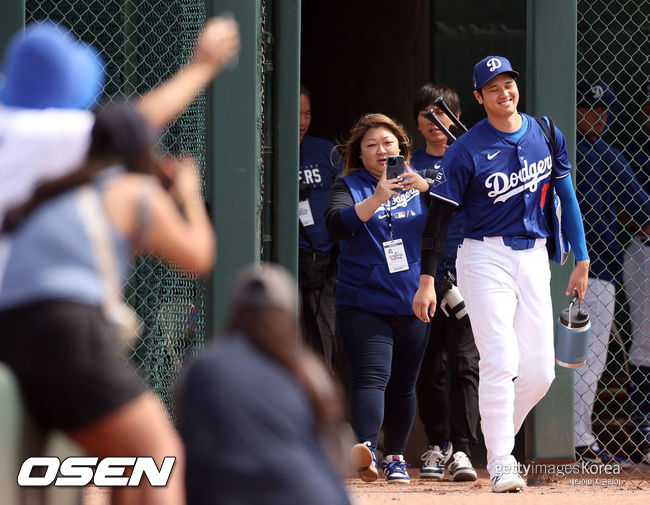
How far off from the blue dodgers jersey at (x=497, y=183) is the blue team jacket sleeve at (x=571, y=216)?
0.11 m

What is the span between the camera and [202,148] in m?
6.29

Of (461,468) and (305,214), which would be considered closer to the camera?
(461,468)

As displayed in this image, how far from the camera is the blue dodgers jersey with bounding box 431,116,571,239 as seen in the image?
5.75 meters

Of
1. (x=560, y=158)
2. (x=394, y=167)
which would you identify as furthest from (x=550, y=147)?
(x=394, y=167)

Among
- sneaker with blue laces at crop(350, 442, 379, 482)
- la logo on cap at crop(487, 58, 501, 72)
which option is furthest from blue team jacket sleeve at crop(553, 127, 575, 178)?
sneaker with blue laces at crop(350, 442, 379, 482)

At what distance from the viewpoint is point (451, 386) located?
6.46 metres

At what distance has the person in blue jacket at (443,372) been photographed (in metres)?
6.40

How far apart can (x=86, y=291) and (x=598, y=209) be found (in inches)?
184

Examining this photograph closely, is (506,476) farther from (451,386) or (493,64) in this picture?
(493,64)

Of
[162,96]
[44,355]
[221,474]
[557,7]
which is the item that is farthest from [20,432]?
[557,7]

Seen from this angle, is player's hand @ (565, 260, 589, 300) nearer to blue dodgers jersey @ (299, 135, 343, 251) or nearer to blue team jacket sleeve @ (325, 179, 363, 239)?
blue team jacket sleeve @ (325, 179, 363, 239)

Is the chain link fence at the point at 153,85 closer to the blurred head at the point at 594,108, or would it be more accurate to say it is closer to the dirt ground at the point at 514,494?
the dirt ground at the point at 514,494

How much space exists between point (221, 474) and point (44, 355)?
1.89ft

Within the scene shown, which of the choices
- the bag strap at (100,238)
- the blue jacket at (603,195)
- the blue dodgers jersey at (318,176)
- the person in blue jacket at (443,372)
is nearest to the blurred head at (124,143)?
the bag strap at (100,238)
